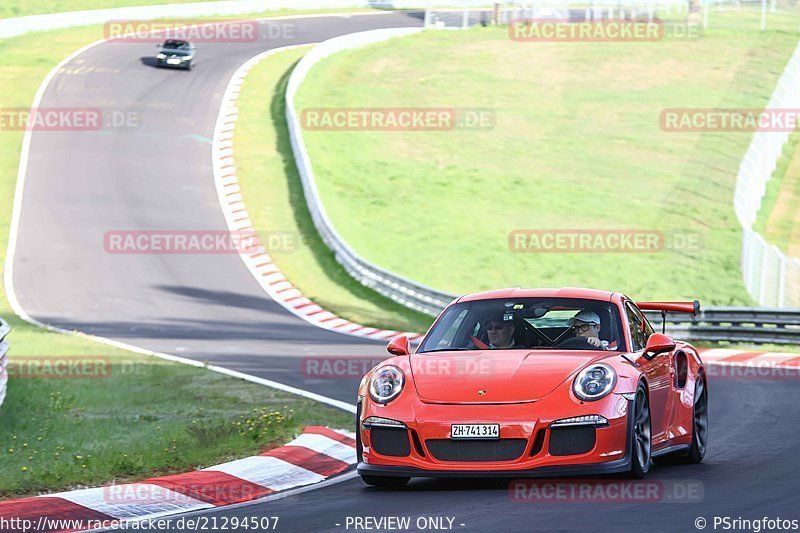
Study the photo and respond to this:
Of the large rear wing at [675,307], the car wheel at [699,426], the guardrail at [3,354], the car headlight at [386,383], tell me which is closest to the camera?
the car headlight at [386,383]

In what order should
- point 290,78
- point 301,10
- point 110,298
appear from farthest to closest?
point 301,10
point 290,78
point 110,298

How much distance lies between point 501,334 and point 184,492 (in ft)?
8.35

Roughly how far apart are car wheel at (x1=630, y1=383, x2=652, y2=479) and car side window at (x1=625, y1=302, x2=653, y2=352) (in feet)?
2.17

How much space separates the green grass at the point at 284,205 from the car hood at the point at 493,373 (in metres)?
16.8

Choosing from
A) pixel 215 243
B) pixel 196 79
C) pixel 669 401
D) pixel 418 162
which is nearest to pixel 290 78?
pixel 196 79

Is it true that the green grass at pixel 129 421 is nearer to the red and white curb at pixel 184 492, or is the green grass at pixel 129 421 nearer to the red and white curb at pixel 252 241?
the red and white curb at pixel 184 492

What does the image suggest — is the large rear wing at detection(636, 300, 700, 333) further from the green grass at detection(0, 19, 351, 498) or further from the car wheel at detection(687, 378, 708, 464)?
the green grass at detection(0, 19, 351, 498)

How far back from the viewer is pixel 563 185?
4150 centimetres

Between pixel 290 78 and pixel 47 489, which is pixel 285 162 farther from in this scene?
pixel 47 489

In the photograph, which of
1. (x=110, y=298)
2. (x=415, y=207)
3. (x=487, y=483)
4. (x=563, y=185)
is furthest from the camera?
(x=563, y=185)

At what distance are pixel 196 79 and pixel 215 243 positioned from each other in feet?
60.5

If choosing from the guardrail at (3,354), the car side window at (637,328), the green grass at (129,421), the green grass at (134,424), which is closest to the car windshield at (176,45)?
the green grass at (129,421)

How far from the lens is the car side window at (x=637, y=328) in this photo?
996 cm

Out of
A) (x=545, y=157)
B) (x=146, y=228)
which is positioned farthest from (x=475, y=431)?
(x=545, y=157)
